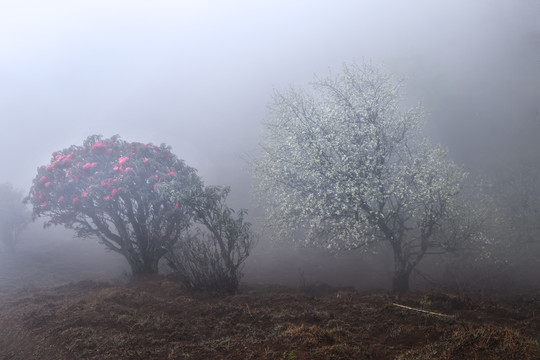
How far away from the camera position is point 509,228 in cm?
1773

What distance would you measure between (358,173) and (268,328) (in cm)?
652

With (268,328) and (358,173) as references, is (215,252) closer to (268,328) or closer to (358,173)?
(268,328)

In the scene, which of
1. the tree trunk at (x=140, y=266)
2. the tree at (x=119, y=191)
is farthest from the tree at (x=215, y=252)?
the tree trunk at (x=140, y=266)

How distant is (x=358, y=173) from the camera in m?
11.4

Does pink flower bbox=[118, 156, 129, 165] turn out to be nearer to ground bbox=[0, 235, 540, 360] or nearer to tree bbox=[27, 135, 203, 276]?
tree bbox=[27, 135, 203, 276]

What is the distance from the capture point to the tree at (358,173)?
452 inches

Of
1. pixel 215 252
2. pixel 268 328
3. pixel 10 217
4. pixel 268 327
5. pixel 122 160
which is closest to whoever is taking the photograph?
pixel 268 328

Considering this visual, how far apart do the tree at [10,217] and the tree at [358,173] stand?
25.1 metres

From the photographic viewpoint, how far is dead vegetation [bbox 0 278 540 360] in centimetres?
510

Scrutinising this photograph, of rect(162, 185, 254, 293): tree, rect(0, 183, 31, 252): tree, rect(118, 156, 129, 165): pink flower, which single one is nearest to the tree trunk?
rect(162, 185, 254, 293): tree

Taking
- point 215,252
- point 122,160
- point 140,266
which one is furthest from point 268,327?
point 122,160

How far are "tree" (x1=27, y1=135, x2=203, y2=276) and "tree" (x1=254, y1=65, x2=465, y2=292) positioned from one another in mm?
3976

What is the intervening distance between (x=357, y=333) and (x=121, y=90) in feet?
299

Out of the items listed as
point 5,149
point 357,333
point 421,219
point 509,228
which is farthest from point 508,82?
point 5,149
